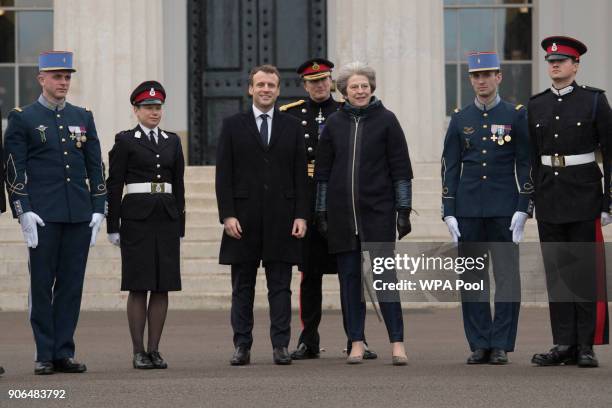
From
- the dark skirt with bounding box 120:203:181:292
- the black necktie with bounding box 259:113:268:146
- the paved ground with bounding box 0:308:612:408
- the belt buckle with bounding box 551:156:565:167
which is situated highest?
the black necktie with bounding box 259:113:268:146

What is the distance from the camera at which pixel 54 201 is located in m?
10.5

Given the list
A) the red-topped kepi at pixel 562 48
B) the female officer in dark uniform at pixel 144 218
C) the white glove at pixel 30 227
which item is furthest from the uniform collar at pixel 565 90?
the white glove at pixel 30 227

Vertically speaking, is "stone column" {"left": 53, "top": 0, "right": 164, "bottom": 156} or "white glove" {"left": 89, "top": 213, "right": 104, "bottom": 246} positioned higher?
"stone column" {"left": 53, "top": 0, "right": 164, "bottom": 156}

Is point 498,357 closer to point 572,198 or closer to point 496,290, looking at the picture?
point 496,290

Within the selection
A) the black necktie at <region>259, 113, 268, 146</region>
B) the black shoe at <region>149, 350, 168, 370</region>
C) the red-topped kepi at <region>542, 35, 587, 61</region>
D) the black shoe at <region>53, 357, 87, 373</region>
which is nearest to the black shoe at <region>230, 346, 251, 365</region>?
the black shoe at <region>149, 350, 168, 370</region>

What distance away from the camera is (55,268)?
34.7ft

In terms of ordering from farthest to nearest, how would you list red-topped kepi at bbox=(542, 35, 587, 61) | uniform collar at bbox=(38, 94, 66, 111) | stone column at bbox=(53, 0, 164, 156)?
stone column at bbox=(53, 0, 164, 156) → uniform collar at bbox=(38, 94, 66, 111) → red-topped kepi at bbox=(542, 35, 587, 61)

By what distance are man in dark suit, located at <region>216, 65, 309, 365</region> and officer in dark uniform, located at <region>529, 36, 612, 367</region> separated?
156 cm

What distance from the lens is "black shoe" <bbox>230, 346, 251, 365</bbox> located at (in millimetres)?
10711

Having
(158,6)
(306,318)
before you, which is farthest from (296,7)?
(306,318)

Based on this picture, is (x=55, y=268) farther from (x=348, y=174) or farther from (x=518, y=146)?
(x=518, y=146)

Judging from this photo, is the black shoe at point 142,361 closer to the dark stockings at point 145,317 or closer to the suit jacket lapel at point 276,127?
the dark stockings at point 145,317

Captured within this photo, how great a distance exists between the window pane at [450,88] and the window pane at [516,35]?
65 cm

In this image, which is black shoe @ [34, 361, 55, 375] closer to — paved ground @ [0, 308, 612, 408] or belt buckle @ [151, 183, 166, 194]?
paved ground @ [0, 308, 612, 408]
